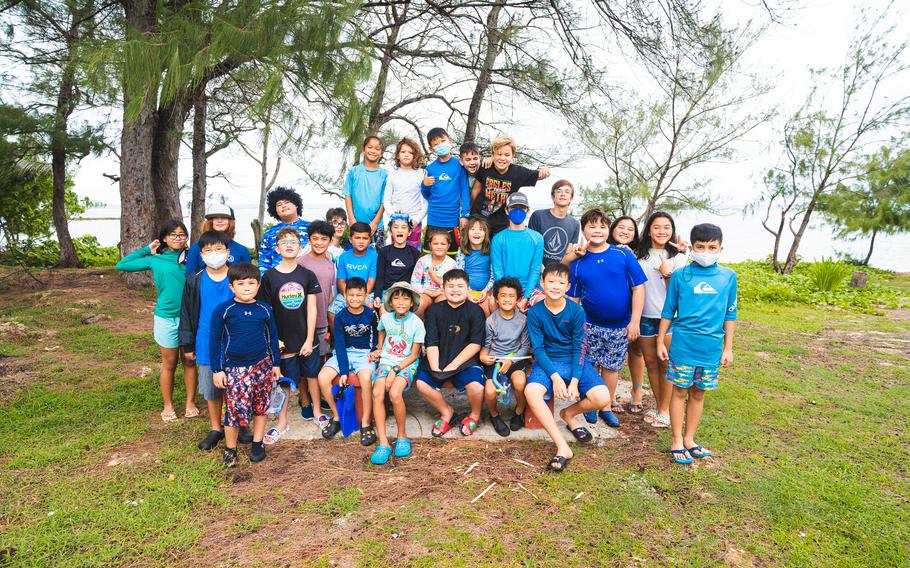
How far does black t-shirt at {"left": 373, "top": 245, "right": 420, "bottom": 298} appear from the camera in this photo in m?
3.77

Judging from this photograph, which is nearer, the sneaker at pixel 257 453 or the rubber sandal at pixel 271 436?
the sneaker at pixel 257 453

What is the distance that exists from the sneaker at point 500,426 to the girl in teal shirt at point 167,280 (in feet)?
7.33

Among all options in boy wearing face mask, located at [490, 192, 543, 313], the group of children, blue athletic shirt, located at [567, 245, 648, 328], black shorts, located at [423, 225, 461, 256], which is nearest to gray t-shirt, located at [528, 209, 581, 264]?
the group of children

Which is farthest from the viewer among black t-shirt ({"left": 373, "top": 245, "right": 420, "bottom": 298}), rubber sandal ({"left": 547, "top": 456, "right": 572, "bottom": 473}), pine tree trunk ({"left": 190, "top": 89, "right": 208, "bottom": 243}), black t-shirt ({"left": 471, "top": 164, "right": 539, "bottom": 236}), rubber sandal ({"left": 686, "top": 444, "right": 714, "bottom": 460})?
pine tree trunk ({"left": 190, "top": 89, "right": 208, "bottom": 243})

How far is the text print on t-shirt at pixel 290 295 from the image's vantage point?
3.34 metres

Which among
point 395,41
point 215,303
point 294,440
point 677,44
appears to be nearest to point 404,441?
point 294,440

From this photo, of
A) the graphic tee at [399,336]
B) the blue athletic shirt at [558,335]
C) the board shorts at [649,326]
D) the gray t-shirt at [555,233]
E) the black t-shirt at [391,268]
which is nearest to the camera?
the blue athletic shirt at [558,335]

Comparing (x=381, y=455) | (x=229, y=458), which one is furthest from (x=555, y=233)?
(x=229, y=458)

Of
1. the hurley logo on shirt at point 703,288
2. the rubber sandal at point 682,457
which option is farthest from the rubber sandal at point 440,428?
the hurley logo on shirt at point 703,288

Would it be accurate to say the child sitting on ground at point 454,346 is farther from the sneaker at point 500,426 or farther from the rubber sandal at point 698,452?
the rubber sandal at point 698,452

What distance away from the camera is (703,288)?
10.1 feet

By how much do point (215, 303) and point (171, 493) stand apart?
1.18 meters

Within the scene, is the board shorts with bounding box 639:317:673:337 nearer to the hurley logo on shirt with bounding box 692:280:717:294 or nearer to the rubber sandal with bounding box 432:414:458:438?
the hurley logo on shirt with bounding box 692:280:717:294

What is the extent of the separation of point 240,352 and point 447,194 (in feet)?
6.88
